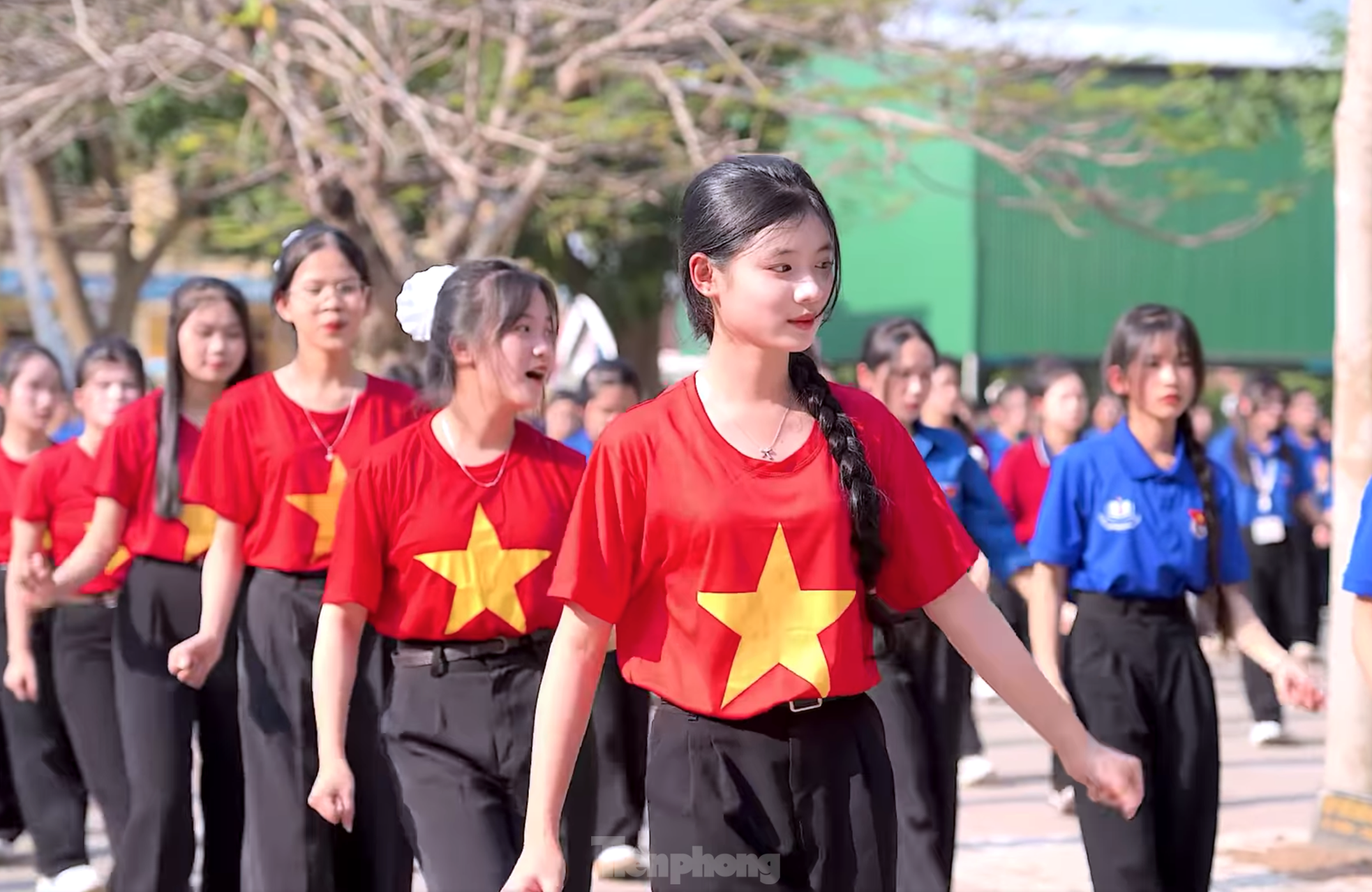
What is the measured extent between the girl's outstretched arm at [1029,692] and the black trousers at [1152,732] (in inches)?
80.4

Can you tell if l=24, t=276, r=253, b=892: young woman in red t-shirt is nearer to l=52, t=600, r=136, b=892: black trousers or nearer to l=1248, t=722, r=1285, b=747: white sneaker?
l=52, t=600, r=136, b=892: black trousers

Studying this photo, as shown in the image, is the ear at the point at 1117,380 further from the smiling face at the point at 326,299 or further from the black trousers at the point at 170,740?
the black trousers at the point at 170,740

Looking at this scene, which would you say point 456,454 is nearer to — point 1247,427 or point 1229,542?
point 1229,542

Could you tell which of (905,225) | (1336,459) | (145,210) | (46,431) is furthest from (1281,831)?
(905,225)

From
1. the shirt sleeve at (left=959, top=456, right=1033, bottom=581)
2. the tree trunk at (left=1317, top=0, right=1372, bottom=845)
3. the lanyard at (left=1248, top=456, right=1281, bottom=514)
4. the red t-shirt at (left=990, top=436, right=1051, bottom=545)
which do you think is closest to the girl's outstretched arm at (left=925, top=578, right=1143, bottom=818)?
the shirt sleeve at (left=959, top=456, right=1033, bottom=581)

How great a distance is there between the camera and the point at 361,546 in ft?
15.6

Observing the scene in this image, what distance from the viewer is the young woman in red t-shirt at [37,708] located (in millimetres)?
7551

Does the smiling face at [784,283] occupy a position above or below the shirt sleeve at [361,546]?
above

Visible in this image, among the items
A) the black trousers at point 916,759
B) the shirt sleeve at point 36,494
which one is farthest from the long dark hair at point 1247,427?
the shirt sleeve at point 36,494

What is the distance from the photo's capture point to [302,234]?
5.68 m

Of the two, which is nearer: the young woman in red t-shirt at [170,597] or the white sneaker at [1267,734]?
the young woman in red t-shirt at [170,597]

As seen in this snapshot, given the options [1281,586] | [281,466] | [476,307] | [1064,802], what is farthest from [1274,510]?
[476,307]

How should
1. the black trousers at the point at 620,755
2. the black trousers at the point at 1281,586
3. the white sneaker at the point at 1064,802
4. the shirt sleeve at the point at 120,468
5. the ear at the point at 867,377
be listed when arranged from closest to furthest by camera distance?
the shirt sleeve at the point at 120,468, the ear at the point at 867,377, the black trousers at the point at 620,755, the white sneaker at the point at 1064,802, the black trousers at the point at 1281,586

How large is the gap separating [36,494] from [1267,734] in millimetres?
6753
